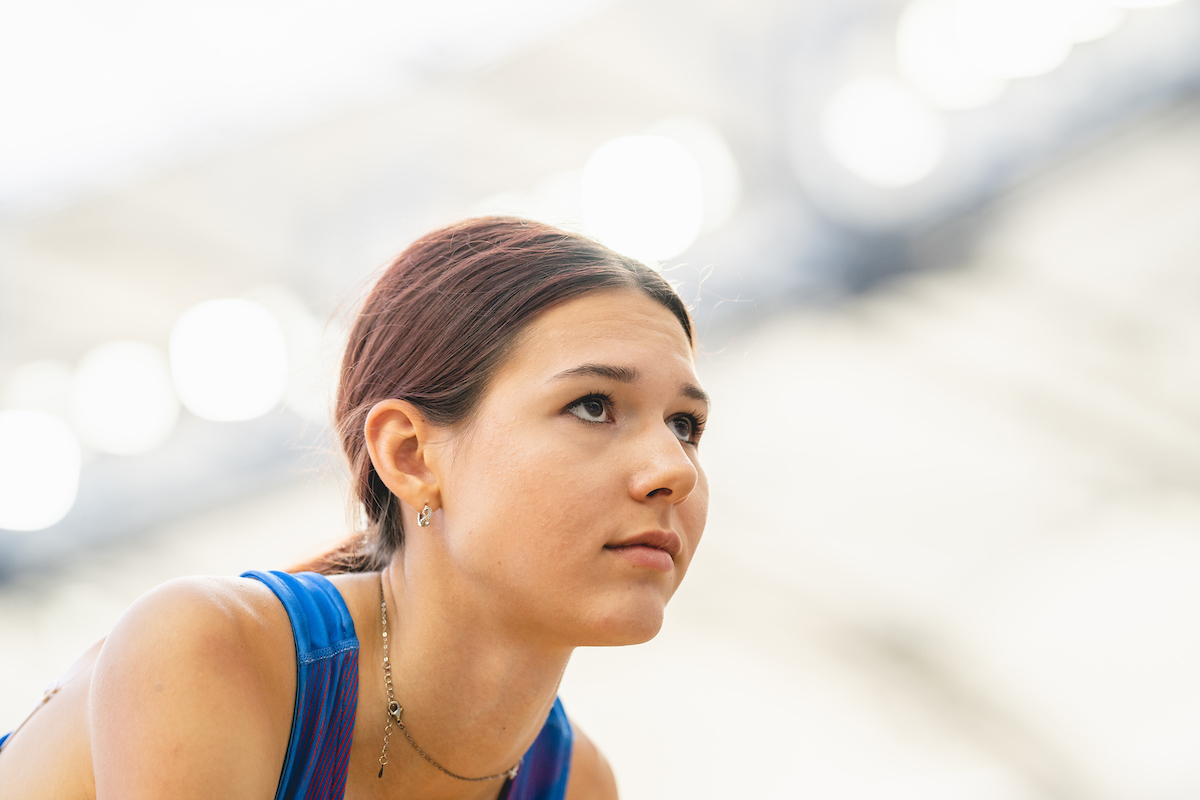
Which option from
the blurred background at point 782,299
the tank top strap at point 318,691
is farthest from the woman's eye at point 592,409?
the blurred background at point 782,299

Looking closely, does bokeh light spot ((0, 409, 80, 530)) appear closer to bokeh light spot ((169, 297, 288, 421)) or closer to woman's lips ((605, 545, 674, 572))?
bokeh light spot ((169, 297, 288, 421))

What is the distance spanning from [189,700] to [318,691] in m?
0.21

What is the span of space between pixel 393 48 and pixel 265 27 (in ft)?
1.51

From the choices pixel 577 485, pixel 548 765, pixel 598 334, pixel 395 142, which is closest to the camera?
pixel 577 485

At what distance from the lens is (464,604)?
49.2 inches

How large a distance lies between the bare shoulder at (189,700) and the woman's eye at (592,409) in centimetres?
47

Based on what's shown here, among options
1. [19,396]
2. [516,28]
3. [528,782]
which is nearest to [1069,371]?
[516,28]

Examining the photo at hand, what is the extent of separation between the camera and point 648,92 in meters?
3.63

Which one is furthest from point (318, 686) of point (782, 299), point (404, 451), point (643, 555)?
point (782, 299)

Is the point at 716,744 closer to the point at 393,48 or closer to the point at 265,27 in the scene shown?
the point at 393,48

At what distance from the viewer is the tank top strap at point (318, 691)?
115 centimetres

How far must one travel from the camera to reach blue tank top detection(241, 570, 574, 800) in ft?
3.78

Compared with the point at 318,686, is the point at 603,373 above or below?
above

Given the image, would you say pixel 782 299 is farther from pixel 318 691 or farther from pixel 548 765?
pixel 318 691
